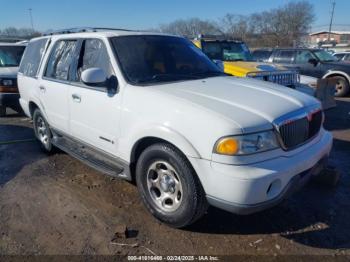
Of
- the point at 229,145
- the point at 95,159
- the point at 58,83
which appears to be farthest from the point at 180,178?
the point at 58,83

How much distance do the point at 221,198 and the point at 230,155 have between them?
389 mm

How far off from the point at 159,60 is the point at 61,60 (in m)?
1.61

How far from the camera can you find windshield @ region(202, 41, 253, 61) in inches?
354

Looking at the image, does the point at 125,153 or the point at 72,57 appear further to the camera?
the point at 72,57

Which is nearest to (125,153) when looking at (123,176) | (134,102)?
(123,176)

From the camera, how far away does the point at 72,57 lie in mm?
4590

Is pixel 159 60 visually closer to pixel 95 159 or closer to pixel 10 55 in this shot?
pixel 95 159

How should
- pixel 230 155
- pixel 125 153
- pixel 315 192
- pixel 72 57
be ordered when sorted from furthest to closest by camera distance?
1. pixel 72 57
2. pixel 315 192
3. pixel 125 153
4. pixel 230 155

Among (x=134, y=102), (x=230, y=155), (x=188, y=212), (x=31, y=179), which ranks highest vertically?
(x=134, y=102)

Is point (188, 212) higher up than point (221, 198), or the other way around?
point (221, 198)

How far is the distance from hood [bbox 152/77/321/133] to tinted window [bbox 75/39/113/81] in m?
0.81

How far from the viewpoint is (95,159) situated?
416cm

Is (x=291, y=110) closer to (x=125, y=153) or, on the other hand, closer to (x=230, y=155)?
(x=230, y=155)

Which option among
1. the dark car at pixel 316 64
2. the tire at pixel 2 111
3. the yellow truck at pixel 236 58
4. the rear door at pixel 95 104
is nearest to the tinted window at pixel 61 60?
the rear door at pixel 95 104
